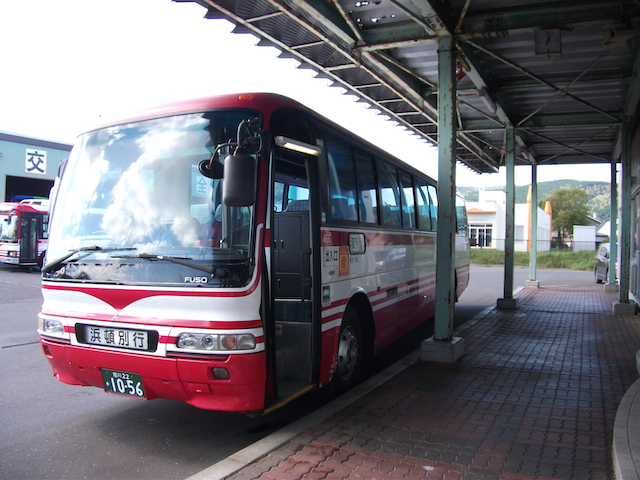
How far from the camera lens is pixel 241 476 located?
12.2 ft

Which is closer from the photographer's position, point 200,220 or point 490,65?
point 200,220

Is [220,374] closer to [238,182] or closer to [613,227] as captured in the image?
[238,182]

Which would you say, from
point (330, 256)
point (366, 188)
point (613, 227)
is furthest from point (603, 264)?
point (330, 256)

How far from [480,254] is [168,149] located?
1551 inches

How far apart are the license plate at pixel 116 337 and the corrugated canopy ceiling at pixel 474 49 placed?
14.9ft

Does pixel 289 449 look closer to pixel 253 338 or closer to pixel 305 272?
pixel 253 338

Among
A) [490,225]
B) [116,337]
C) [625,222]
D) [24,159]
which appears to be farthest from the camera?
[490,225]

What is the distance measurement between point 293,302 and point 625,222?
1038 cm

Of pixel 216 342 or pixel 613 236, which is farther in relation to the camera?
pixel 613 236

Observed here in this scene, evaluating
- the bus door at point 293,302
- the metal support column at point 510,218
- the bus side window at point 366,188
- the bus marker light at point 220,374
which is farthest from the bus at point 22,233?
the bus marker light at point 220,374

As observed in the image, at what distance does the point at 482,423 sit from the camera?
4902 mm

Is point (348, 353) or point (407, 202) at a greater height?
point (407, 202)

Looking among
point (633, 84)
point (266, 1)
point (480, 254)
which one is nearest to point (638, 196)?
point (633, 84)

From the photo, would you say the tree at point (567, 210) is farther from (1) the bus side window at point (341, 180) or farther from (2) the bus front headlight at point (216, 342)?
(2) the bus front headlight at point (216, 342)
